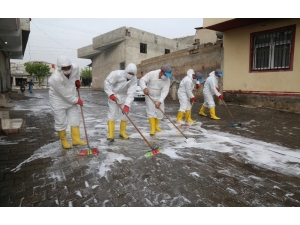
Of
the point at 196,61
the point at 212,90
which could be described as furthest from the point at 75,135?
the point at 196,61

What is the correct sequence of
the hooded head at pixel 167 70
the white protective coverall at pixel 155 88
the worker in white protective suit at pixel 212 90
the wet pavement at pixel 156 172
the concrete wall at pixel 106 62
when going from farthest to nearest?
1. the concrete wall at pixel 106 62
2. the worker in white protective suit at pixel 212 90
3. the white protective coverall at pixel 155 88
4. the hooded head at pixel 167 70
5. the wet pavement at pixel 156 172

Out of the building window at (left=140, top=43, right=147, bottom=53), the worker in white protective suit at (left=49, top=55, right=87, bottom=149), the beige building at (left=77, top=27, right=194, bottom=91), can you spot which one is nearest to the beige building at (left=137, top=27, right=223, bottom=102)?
the beige building at (left=77, top=27, right=194, bottom=91)

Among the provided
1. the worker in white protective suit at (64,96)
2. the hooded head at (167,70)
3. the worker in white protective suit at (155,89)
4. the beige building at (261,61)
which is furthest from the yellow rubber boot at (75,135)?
the beige building at (261,61)

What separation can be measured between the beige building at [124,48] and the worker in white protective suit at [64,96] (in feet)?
58.0

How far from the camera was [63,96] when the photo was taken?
12.1ft

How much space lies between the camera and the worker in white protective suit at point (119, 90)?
14.0 feet

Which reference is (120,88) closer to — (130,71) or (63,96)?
(130,71)

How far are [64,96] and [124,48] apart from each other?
18047 mm

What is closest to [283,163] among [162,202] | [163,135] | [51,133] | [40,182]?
[162,202]

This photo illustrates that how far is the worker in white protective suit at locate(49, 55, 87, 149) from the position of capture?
356cm

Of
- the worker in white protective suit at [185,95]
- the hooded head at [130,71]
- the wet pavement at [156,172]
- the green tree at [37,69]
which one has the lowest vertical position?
the wet pavement at [156,172]

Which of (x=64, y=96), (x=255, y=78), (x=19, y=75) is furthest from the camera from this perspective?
(x=19, y=75)

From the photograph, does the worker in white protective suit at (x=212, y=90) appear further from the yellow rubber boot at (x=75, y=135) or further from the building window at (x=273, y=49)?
the yellow rubber boot at (x=75, y=135)

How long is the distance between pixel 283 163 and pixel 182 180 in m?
1.53
